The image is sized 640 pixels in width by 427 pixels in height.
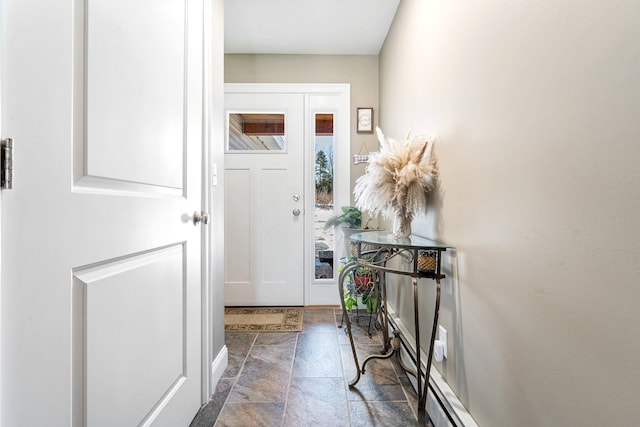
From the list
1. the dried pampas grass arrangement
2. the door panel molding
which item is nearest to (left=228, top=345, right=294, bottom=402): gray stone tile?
the door panel molding

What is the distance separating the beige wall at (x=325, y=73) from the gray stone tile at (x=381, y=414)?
1.84m

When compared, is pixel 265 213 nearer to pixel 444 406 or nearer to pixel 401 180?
pixel 401 180

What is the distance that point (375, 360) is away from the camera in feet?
6.02

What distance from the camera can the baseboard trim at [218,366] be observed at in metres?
1.51

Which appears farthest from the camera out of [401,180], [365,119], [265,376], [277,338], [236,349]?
[365,119]

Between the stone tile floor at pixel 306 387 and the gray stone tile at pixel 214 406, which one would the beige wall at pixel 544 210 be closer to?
the stone tile floor at pixel 306 387

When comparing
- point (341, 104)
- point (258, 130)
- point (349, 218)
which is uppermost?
point (341, 104)

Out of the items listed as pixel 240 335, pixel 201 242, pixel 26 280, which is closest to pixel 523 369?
pixel 26 280

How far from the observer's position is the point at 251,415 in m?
1.35

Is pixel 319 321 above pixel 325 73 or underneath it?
underneath

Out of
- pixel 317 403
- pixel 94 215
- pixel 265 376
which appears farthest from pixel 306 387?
pixel 94 215

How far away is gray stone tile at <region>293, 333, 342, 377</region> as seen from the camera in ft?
5.57

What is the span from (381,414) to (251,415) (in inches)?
23.5

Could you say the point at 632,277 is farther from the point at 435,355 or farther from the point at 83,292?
the point at 83,292
